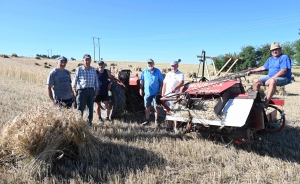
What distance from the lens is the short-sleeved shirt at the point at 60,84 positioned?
461cm

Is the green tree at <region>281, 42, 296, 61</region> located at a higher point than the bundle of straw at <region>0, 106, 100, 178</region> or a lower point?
higher

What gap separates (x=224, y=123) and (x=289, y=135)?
2.30 meters

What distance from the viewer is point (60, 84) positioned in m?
4.69

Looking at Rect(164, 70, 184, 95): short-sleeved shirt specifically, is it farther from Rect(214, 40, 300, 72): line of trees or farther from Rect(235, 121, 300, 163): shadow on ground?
Rect(214, 40, 300, 72): line of trees

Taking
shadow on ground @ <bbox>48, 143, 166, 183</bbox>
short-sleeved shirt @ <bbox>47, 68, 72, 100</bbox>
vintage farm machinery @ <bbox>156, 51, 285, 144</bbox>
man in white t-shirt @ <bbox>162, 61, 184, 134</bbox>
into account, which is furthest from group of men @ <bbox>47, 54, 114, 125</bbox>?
vintage farm machinery @ <bbox>156, 51, 285, 144</bbox>

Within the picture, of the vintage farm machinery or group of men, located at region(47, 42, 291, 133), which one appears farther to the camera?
group of men, located at region(47, 42, 291, 133)

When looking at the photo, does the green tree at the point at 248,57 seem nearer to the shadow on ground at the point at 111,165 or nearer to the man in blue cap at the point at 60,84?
the man in blue cap at the point at 60,84

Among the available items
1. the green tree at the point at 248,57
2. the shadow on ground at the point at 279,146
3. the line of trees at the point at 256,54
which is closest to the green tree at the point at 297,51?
the line of trees at the point at 256,54

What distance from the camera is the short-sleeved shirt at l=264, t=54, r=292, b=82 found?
14.3 ft

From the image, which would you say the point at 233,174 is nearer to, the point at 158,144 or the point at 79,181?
the point at 158,144

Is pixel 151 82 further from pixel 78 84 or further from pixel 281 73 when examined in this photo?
pixel 281 73

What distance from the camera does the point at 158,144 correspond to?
4.28 m

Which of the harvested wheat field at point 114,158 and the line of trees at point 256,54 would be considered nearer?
the harvested wheat field at point 114,158

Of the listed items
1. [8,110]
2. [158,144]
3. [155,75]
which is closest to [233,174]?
[158,144]
